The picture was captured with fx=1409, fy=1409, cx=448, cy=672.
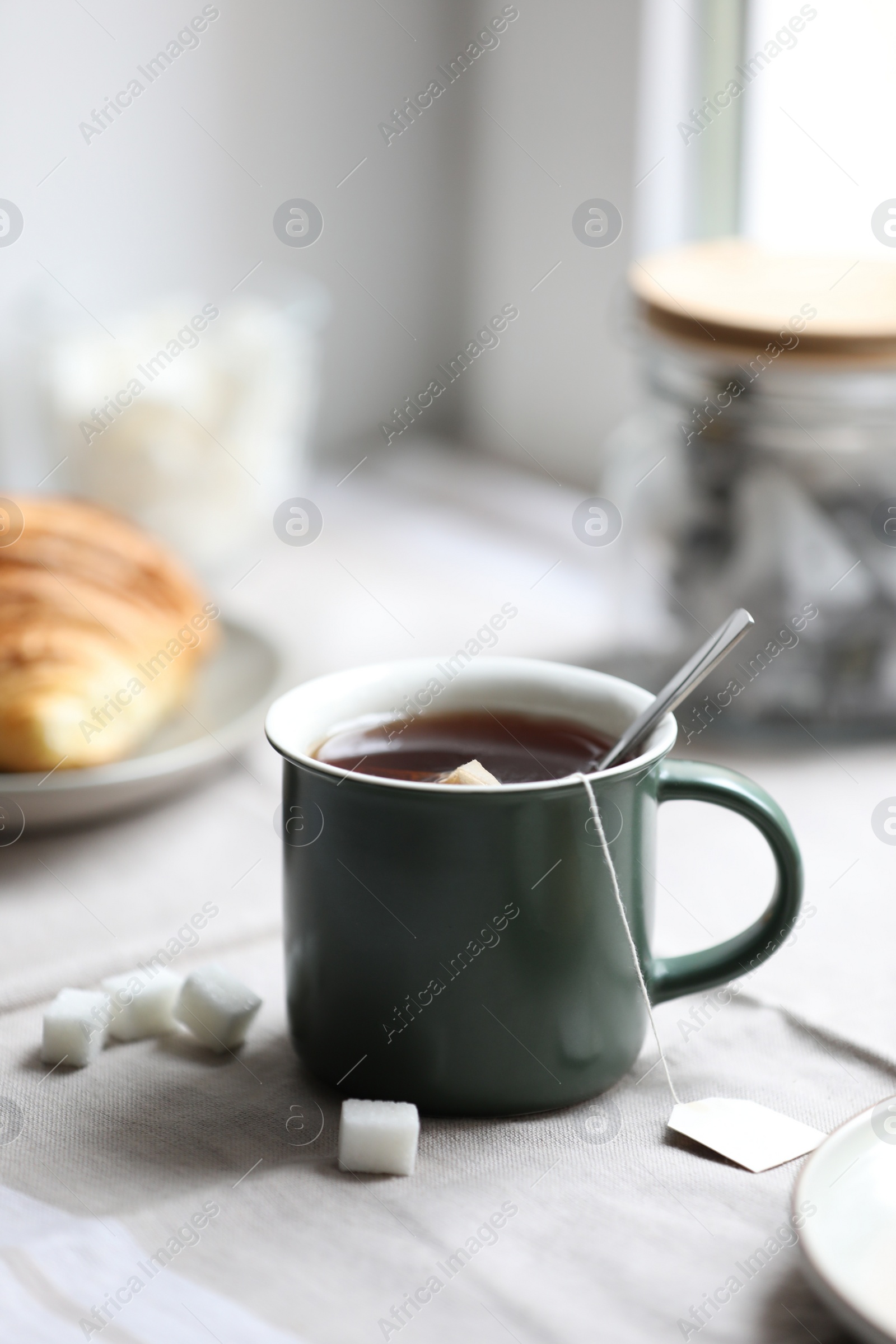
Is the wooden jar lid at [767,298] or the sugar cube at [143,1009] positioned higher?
the wooden jar lid at [767,298]

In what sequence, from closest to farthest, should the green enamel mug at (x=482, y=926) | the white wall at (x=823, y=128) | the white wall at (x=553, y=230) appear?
the green enamel mug at (x=482, y=926), the white wall at (x=823, y=128), the white wall at (x=553, y=230)

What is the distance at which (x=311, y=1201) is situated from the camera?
0.47 metres

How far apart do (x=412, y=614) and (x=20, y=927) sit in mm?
464

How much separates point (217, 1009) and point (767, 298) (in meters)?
0.54

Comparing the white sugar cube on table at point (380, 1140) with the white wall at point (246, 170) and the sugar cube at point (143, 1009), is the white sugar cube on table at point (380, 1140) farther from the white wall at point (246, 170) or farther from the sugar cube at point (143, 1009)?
the white wall at point (246, 170)

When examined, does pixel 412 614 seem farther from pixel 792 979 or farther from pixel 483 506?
pixel 792 979

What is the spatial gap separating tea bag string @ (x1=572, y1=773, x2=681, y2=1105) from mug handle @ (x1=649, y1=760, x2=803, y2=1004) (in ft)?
0.05

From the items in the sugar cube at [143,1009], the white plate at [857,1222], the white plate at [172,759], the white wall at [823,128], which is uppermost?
the white wall at [823,128]

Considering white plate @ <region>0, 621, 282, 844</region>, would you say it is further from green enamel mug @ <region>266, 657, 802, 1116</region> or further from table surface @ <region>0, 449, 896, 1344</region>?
green enamel mug @ <region>266, 657, 802, 1116</region>

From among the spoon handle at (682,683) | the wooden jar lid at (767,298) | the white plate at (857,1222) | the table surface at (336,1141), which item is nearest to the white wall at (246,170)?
the wooden jar lid at (767,298)

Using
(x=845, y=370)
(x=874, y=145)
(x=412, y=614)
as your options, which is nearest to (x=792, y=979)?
(x=845, y=370)

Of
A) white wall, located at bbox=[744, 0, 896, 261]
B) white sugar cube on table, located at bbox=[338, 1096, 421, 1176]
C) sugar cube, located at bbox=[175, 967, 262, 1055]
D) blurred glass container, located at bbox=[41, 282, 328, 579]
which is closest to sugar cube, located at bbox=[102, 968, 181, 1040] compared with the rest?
sugar cube, located at bbox=[175, 967, 262, 1055]

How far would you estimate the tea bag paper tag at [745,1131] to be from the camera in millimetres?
492

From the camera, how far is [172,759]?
0.75 metres
